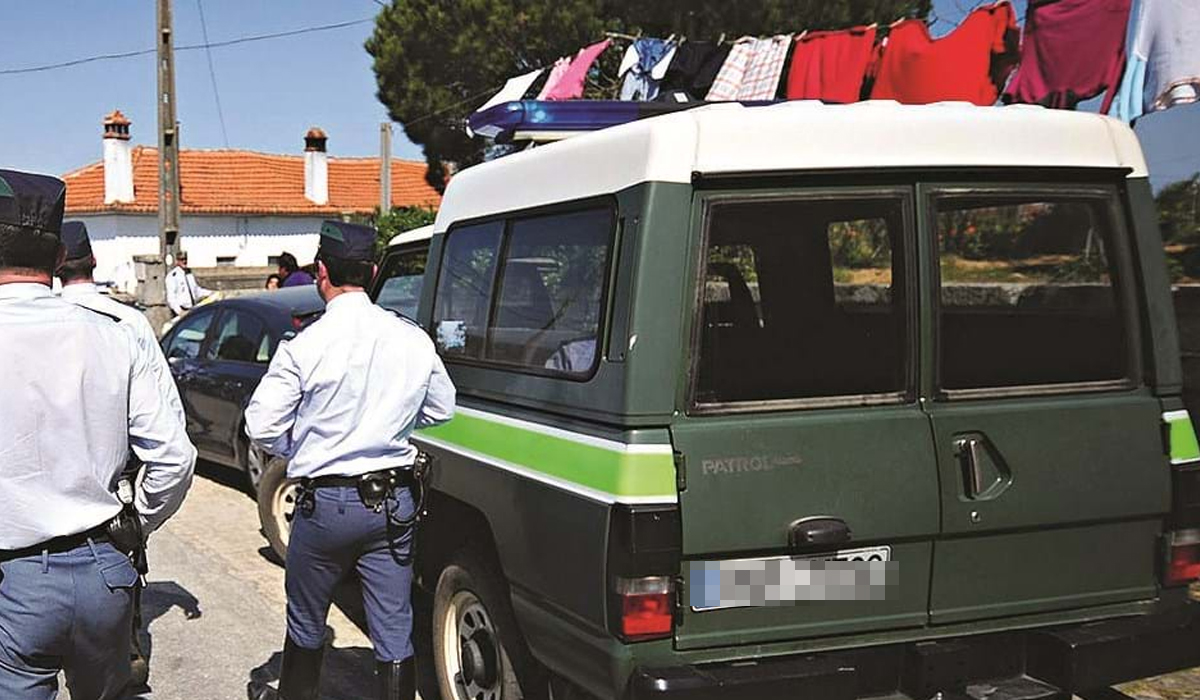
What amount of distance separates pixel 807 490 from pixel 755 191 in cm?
87

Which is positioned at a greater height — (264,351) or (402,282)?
(402,282)

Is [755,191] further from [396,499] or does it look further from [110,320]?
[110,320]

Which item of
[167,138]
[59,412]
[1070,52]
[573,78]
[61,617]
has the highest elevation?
[167,138]

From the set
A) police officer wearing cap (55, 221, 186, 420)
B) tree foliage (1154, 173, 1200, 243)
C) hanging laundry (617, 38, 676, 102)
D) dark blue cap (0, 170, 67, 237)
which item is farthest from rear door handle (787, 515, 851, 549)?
hanging laundry (617, 38, 676, 102)

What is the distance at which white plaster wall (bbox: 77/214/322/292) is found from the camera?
41.4 metres

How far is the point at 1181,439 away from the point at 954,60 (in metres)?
4.50

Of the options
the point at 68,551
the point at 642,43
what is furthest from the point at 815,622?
the point at 642,43

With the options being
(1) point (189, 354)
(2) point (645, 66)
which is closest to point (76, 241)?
(1) point (189, 354)

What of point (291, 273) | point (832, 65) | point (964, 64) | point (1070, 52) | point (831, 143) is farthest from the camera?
point (291, 273)

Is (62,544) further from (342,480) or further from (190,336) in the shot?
(190,336)

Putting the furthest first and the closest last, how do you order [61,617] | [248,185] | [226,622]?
[248,185], [226,622], [61,617]

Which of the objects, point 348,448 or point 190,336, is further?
point 190,336

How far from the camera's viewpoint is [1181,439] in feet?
11.3

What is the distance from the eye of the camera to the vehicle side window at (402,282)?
5543mm
